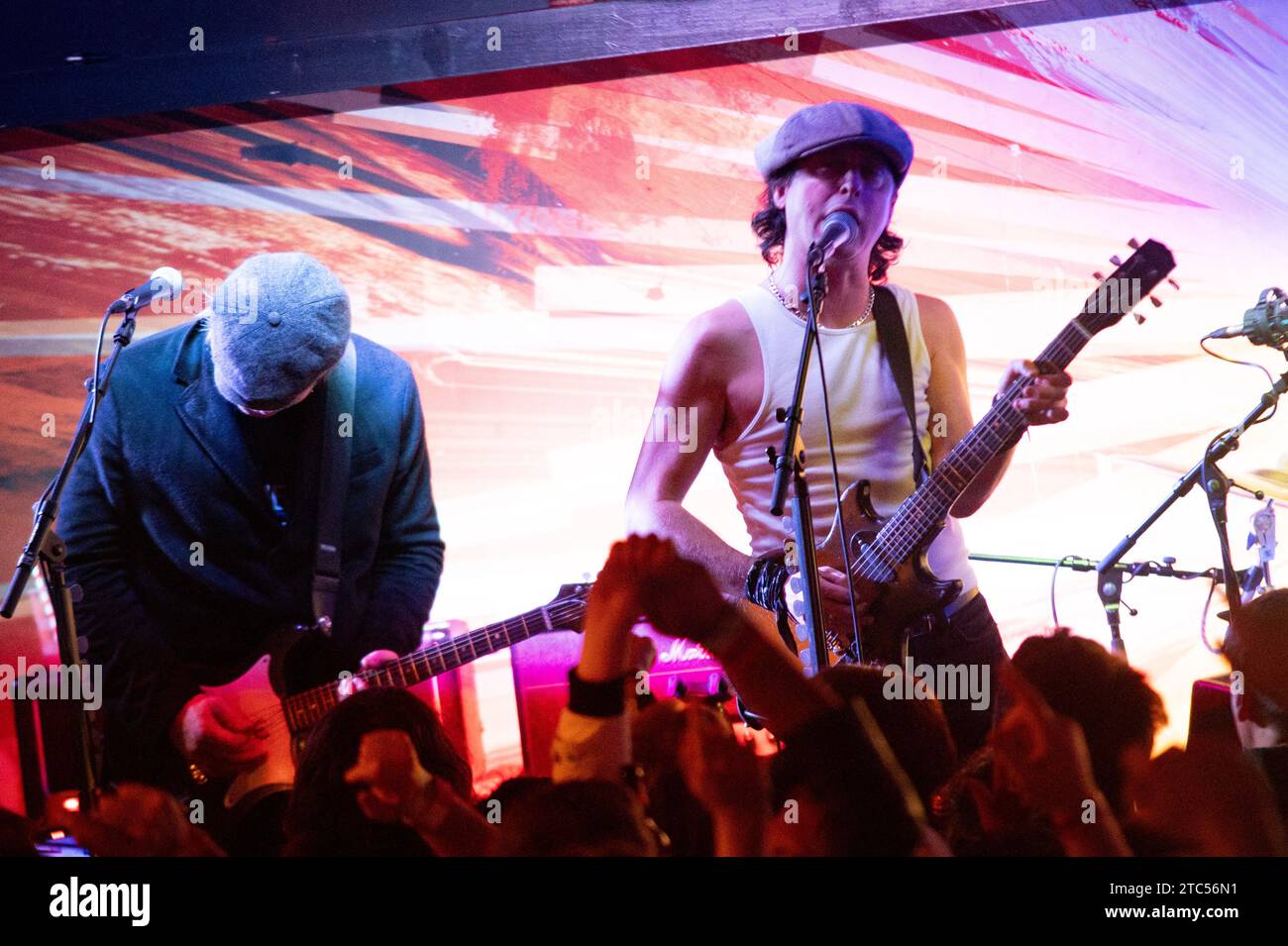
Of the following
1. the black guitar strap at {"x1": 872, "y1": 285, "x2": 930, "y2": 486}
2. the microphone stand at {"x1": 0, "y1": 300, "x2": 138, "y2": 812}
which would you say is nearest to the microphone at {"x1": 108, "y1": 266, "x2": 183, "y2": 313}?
the microphone stand at {"x1": 0, "y1": 300, "x2": 138, "y2": 812}

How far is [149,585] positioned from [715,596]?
2174mm

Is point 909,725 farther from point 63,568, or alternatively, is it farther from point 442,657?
point 63,568

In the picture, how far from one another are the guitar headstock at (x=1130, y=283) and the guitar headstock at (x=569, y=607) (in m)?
1.48

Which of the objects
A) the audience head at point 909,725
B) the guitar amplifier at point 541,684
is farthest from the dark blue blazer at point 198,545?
the audience head at point 909,725

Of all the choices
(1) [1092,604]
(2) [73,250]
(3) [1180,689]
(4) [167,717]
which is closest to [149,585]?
(4) [167,717]

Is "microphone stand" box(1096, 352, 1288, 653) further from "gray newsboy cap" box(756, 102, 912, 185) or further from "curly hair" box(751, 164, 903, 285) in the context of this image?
"gray newsboy cap" box(756, 102, 912, 185)

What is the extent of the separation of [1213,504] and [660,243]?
5.30 ft

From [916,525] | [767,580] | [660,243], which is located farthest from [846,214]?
[767,580]

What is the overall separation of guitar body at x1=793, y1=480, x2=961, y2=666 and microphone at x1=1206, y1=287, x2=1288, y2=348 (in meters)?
0.92

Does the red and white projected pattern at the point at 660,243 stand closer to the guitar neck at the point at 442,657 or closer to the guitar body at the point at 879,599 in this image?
the guitar neck at the point at 442,657

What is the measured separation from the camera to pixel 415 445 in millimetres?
3518

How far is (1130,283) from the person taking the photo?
10.3ft

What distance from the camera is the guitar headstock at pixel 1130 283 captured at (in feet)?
10.3

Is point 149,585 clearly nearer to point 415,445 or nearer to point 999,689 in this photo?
point 415,445
